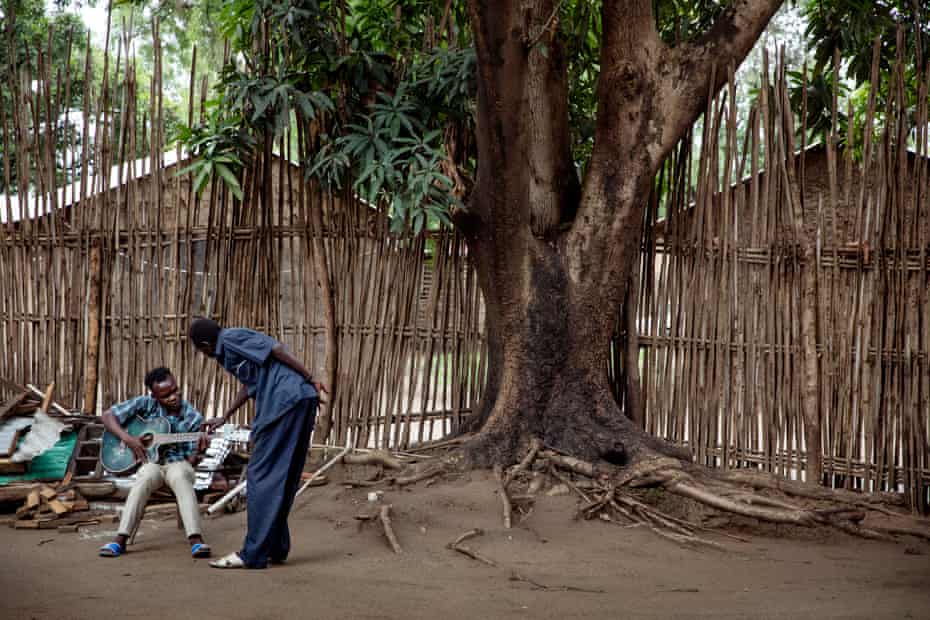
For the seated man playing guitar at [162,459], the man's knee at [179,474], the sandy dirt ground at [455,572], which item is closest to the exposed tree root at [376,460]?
the sandy dirt ground at [455,572]

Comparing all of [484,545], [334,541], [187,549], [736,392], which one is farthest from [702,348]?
[187,549]

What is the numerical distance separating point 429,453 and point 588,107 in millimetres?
2828

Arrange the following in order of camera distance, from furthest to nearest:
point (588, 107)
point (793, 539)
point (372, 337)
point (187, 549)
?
point (588, 107)
point (372, 337)
point (793, 539)
point (187, 549)

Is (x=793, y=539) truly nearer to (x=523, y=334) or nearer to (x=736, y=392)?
(x=736, y=392)

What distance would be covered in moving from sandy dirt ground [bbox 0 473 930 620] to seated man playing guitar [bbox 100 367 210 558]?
0.35ft

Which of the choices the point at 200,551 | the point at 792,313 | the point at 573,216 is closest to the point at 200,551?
the point at 200,551

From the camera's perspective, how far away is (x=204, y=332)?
4117mm

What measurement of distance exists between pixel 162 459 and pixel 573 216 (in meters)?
2.71

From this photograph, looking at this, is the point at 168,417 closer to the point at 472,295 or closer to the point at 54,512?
A: the point at 54,512

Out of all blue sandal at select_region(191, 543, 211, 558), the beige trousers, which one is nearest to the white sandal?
blue sandal at select_region(191, 543, 211, 558)

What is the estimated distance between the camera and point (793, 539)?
4.76m

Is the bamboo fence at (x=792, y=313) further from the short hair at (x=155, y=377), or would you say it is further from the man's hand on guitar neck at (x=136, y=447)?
the man's hand on guitar neck at (x=136, y=447)

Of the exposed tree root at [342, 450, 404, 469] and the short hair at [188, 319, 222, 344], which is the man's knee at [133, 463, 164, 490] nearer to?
the short hair at [188, 319, 222, 344]

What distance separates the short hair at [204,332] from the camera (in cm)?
411
